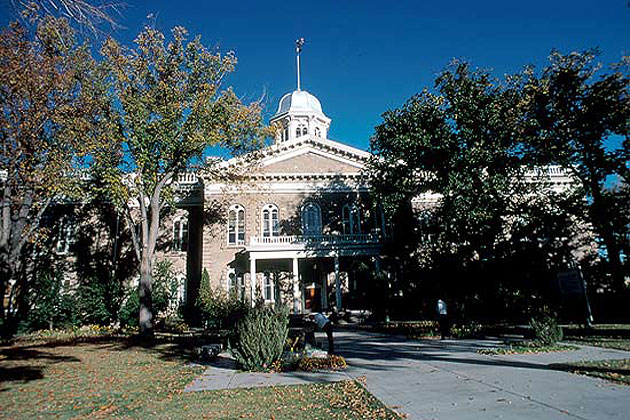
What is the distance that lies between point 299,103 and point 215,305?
26.0 metres

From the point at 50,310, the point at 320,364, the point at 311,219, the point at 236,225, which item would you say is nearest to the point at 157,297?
the point at 50,310

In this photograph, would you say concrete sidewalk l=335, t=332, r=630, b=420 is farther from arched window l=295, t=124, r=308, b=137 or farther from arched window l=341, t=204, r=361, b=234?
arched window l=295, t=124, r=308, b=137

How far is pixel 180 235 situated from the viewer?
101 ft

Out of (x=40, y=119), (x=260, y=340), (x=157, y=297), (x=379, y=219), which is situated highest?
(x=40, y=119)

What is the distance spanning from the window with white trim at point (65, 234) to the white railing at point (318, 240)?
14.6m

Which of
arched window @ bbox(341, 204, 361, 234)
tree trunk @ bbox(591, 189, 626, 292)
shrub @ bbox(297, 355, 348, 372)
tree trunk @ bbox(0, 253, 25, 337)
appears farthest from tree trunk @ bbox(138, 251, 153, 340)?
tree trunk @ bbox(591, 189, 626, 292)

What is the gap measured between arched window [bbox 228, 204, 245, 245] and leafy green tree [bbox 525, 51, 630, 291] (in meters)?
20.1

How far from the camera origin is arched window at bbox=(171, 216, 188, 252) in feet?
99.9

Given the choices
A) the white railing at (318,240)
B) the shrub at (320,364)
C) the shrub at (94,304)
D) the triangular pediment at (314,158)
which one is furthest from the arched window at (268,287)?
the shrub at (320,364)

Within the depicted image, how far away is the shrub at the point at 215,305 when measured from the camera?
2430 cm

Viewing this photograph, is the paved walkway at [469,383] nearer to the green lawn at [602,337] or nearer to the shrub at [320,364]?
the shrub at [320,364]

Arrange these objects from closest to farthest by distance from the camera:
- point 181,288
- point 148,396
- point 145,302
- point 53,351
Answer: point 148,396 → point 53,351 → point 145,302 → point 181,288

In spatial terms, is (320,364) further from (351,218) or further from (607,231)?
(351,218)

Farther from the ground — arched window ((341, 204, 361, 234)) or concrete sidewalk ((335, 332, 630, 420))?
arched window ((341, 204, 361, 234))
